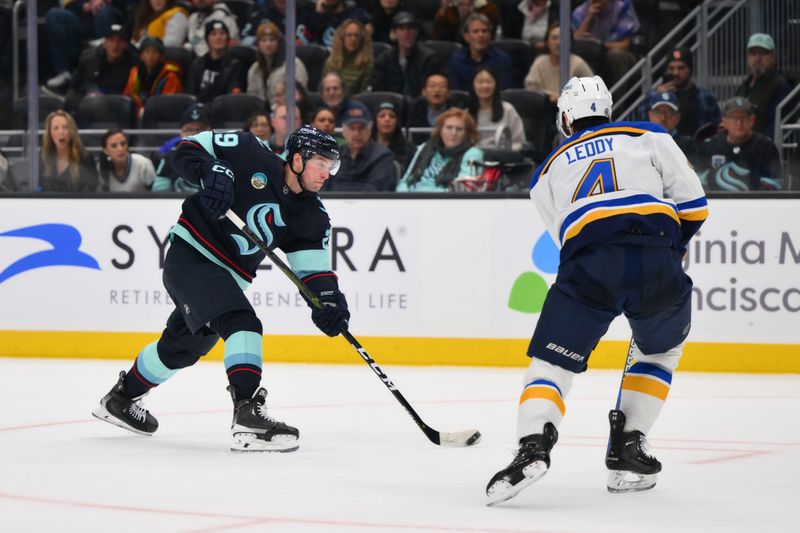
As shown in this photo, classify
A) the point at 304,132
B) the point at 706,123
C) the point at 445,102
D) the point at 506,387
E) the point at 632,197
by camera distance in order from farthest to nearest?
the point at 445,102 → the point at 706,123 → the point at 506,387 → the point at 304,132 → the point at 632,197

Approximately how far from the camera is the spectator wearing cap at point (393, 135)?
7184 millimetres

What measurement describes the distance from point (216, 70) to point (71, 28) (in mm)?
922

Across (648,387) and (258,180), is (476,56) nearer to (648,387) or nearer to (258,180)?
(258,180)

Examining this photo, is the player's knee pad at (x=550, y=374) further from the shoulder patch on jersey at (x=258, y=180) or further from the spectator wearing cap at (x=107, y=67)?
the spectator wearing cap at (x=107, y=67)

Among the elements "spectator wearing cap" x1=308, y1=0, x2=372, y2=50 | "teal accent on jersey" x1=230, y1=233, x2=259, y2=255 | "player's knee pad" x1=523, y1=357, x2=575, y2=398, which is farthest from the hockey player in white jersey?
"spectator wearing cap" x1=308, y1=0, x2=372, y2=50

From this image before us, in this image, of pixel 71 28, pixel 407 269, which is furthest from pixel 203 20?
pixel 407 269

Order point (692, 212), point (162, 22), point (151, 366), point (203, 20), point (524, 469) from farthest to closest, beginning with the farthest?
point (162, 22) < point (203, 20) < point (151, 366) < point (692, 212) < point (524, 469)

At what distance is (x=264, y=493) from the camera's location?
3.50 m

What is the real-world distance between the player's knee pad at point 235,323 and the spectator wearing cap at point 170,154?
120 inches

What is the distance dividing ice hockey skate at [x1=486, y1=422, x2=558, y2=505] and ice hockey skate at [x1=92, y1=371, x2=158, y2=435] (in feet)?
5.70

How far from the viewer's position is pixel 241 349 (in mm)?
4223

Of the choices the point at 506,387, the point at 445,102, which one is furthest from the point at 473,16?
the point at 506,387

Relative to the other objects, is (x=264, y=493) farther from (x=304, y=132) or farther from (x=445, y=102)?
(x=445, y=102)

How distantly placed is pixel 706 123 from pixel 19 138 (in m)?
3.67
